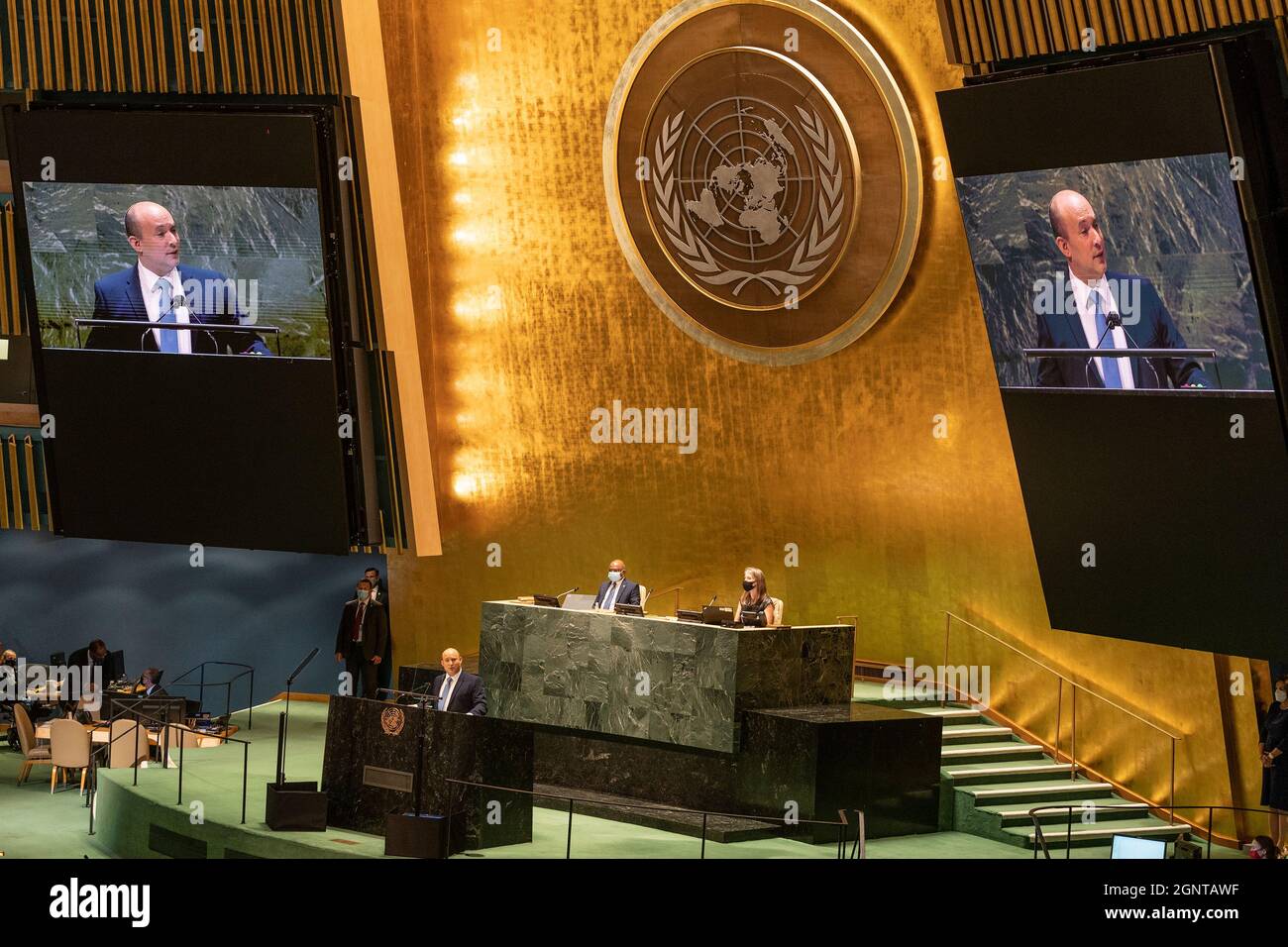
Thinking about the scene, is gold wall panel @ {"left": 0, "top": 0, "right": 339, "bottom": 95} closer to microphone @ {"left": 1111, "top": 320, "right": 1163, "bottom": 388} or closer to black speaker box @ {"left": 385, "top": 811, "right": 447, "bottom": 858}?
black speaker box @ {"left": 385, "top": 811, "right": 447, "bottom": 858}

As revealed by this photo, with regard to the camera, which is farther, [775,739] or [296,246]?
[296,246]

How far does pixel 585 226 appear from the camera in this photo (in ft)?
50.5

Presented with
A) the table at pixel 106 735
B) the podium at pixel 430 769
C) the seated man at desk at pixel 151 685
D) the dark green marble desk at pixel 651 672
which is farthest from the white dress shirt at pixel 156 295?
the seated man at desk at pixel 151 685

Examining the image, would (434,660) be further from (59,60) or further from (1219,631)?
(1219,631)

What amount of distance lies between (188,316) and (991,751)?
6.88 metres

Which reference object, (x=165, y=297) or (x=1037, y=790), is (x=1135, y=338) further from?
(x=165, y=297)

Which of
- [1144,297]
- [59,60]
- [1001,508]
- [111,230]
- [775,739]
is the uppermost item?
[59,60]

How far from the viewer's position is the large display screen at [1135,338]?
9.91 metres

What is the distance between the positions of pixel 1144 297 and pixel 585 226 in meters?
6.15

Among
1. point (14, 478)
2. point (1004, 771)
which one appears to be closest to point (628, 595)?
point (1004, 771)

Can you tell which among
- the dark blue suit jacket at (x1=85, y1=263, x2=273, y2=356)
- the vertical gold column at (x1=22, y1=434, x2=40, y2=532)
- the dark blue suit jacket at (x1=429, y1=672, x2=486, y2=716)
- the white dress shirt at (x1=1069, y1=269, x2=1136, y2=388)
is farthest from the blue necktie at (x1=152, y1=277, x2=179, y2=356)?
the white dress shirt at (x1=1069, y1=269, x2=1136, y2=388)

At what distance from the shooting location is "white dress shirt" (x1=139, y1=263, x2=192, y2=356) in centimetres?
1317

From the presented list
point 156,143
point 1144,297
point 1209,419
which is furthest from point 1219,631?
point 156,143

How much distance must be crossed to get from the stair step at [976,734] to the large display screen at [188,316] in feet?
16.0
